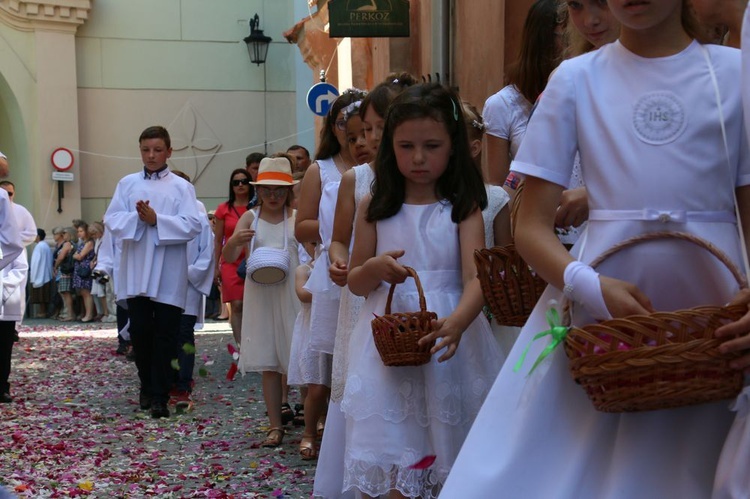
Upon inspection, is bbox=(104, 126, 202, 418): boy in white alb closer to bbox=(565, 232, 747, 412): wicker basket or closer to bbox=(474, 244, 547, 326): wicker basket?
bbox=(474, 244, 547, 326): wicker basket

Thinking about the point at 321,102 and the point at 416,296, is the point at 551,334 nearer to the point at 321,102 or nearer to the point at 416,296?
the point at 416,296

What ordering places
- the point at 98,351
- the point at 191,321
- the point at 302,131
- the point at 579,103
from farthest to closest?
the point at 302,131, the point at 98,351, the point at 191,321, the point at 579,103

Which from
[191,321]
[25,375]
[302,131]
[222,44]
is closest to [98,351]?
[25,375]

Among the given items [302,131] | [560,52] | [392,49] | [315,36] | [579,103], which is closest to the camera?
[579,103]

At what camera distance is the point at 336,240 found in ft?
17.7

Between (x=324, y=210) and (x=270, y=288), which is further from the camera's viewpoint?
(x=270, y=288)

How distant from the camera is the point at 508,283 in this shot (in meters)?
3.93

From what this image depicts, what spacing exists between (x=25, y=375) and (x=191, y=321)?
355 centimetres

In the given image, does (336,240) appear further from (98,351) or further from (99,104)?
(99,104)

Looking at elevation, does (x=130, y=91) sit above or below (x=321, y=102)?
above

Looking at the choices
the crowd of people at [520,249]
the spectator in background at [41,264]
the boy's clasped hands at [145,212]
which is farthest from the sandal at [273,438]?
the spectator in background at [41,264]

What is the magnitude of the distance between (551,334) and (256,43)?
2671cm

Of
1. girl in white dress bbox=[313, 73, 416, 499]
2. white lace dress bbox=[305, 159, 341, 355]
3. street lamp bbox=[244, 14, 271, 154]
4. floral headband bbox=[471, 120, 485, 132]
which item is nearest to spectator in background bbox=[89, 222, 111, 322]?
street lamp bbox=[244, 14, 271, 154]

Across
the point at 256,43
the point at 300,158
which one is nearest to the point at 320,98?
the point at 300,158
